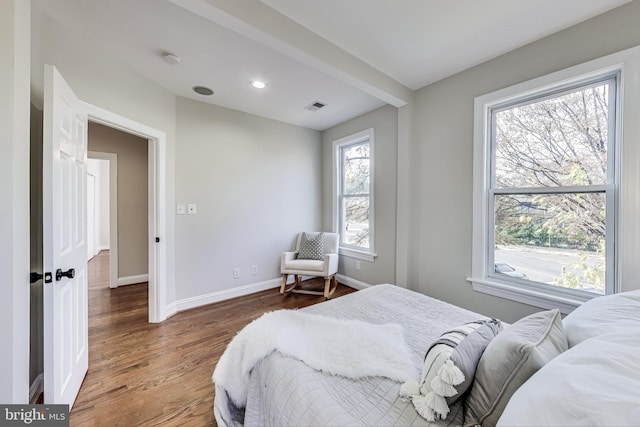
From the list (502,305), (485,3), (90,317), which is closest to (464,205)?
(502,305)

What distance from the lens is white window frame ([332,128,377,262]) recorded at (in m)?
3.34

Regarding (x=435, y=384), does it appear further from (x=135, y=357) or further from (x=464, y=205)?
(x=135, y=357)

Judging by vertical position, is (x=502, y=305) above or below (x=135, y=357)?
above

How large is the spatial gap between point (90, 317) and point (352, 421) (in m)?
3.25

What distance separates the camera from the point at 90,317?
8.77 ft

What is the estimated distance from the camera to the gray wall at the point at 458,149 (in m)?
1.74

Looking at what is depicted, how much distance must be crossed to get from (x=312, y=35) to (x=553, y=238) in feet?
7.83

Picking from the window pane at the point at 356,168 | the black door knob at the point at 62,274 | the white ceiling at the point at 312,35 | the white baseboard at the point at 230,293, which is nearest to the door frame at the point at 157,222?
the white baseboard at the point at 230,293

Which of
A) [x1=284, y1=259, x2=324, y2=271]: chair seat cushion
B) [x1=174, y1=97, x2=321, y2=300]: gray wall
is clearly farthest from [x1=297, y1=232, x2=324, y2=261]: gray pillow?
[x1=174, y1=97, x2=321, y2=300]: gray wall

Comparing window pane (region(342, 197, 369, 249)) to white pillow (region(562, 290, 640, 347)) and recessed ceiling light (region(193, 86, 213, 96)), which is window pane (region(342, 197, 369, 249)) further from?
white pillow (region(562, 290, 640, 347))

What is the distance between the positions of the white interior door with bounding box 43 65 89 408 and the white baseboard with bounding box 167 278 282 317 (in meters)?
1.04

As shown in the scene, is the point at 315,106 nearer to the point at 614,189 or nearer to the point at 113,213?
the point at 614,189

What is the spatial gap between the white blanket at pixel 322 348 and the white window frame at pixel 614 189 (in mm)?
1367

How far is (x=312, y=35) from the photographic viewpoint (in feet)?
5.96
